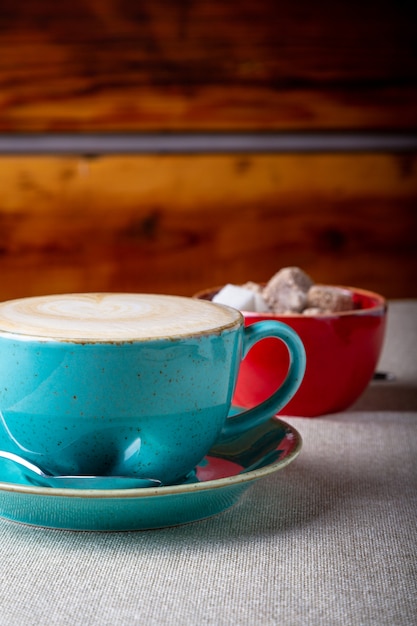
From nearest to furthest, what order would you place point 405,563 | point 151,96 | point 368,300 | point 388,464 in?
1. point 405,563
2. point 388,464
3. point 368,300
4. point 151,96

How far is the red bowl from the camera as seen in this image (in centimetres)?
65

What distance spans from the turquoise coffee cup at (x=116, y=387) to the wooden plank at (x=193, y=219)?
61.9 inches

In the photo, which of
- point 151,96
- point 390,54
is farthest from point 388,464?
point 390,54

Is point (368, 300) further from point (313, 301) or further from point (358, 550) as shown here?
point (358, 550)

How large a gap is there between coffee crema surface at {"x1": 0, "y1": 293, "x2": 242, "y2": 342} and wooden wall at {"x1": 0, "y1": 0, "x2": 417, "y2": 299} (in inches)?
60.0

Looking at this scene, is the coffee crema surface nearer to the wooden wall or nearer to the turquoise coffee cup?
the turquoise coffee cup

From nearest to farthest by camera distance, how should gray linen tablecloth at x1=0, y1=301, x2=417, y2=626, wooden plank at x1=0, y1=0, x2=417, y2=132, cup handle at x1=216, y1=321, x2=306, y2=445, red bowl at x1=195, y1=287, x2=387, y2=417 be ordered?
gray linen tablecloth at x1=0, y1=301, x2=417, y2=626, cup handle at x1=216, y1=321, x2=306, y2=445, red bowl at x1=195, y1=287, x2=387, y2=417, wooden plank at x1=0, y1=0, x2=417, y2=132

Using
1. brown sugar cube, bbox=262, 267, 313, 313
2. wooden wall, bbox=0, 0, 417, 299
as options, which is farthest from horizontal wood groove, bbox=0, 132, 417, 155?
brown sugar cube, bbox=262, 267, 313, 313

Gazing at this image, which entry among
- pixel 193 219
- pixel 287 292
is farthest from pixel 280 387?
pixel 193 219

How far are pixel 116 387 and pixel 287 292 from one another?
0.33 meters

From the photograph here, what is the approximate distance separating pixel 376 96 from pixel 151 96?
0.57 m

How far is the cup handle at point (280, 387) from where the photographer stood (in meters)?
0.47

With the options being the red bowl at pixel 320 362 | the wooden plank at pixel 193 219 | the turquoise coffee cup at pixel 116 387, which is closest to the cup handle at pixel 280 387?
the turquoise coffee cup at pixel 116 387

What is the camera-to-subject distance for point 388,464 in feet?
1.78
